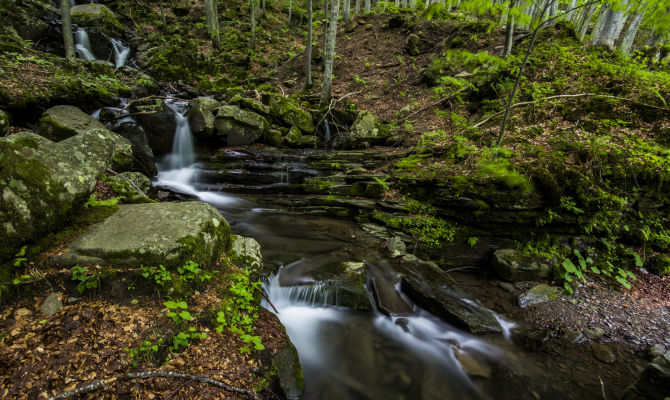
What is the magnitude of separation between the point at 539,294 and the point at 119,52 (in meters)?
21.5

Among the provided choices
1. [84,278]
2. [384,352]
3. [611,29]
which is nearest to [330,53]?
[611,29]

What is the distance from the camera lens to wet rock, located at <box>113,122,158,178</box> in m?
7.09

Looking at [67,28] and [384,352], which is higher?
[67,28]

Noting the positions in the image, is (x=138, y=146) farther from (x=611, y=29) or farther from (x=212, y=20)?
(x=212, y=20)

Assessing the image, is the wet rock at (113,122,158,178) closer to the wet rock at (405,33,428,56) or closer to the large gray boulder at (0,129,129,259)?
the large gray boulder at (0,129,129,259)

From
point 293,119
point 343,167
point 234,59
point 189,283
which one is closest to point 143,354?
point 189,283

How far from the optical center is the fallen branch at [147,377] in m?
1.65

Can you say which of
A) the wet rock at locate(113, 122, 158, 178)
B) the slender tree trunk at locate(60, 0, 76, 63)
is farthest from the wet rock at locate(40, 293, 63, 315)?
the slender tree trunk at locate(60, 0, 76, 63)

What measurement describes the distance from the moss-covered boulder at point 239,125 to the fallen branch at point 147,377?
29.7ft

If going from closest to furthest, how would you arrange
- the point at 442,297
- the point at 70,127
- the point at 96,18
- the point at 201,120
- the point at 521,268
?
the point at 442,297
the point at 521,268
the point at 70,127
the point at 201,120
the point at 96,18

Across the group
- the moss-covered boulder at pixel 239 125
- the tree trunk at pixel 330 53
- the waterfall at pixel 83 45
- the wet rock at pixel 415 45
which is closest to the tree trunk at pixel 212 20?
the waterfall at pixel 83 45

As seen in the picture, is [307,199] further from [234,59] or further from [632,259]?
[234,59]

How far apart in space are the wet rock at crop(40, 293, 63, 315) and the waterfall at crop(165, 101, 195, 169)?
7430 millimetres

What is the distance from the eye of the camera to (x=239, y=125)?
9.83m
